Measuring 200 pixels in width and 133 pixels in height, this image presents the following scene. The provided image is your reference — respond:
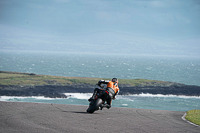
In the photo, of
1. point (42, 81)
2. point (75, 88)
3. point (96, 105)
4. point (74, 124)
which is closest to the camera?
point (74, 124)

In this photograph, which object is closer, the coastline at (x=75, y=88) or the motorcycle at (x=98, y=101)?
the motorcycle at (x=98, y=101)

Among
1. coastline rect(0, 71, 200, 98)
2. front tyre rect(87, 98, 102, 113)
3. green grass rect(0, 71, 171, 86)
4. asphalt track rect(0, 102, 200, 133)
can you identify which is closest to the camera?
asphalt track rect(0, 102, 200, 133)

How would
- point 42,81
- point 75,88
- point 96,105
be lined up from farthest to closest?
point 42,81 → point 75,88 → point 96,105

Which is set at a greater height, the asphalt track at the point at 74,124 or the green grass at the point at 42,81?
the asphalt track at the point at 74,124

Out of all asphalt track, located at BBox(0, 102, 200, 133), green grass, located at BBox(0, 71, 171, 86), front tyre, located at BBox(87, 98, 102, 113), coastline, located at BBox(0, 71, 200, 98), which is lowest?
coastline, located at BBox(0, 71, 200, 98)

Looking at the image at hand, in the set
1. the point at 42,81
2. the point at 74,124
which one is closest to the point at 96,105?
the point at 74,124

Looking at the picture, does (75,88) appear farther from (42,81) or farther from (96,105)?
(96,105)

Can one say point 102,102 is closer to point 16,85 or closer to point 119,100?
point 119,100

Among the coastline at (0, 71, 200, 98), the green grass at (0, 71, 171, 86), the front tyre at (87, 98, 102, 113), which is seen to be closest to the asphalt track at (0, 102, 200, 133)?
the front tyre at (87, 98, 102, 113)

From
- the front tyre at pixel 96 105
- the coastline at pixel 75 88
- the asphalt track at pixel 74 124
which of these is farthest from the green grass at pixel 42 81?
the asphalt track at pixel 74 124

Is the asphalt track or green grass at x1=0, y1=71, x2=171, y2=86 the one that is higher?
the asphalt track

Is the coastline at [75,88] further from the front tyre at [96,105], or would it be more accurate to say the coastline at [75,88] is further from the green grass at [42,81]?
the front tyre at [96,105]

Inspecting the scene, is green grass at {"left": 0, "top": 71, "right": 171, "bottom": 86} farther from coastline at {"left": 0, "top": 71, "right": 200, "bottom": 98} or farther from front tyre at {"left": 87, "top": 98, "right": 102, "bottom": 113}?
front tyre at {"left": 87, "top": 98, "right": 102, "bottom": 113}

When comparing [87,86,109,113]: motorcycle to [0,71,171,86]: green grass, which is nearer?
[87,86,109,113]: motorcycle
